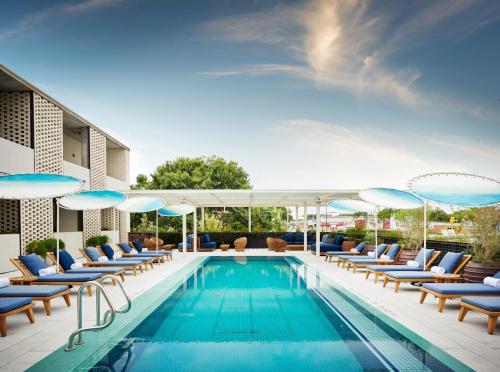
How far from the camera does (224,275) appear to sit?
1243cm

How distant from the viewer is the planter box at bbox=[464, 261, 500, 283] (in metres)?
8.23

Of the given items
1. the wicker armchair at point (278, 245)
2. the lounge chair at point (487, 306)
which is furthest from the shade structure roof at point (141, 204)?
the lounge chair at point (487, 306)

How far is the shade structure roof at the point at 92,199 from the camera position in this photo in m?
10.8

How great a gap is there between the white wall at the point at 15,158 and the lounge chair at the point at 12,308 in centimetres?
872

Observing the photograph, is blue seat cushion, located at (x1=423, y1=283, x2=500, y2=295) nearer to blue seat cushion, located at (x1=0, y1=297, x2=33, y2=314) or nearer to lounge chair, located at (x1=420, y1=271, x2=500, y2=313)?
lounge chair, located at (x1=420, y1=271, x2=500, y2=313)

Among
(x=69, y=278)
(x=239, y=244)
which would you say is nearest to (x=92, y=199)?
(x=69, y=278)

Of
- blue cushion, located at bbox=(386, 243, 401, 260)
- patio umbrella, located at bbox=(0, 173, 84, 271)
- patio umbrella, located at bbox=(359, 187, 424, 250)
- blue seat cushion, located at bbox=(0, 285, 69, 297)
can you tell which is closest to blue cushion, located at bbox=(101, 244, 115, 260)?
patio umbrella, located at bbox=(0, 173, 84, 271)

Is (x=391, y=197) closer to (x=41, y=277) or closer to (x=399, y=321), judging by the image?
(x=399, y=321)

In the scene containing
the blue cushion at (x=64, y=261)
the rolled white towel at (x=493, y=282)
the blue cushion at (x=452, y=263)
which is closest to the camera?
the rolled white towel at (x=493, y=282)

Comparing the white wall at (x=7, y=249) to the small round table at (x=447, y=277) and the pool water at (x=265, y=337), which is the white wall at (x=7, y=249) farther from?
the small round table at (x=447, y=277)

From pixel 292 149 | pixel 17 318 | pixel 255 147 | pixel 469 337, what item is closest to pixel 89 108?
pixel 255 147

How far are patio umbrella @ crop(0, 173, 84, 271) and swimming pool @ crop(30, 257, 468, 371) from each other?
2777 mm

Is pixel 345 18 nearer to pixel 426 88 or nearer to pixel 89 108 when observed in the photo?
pixel 426 88

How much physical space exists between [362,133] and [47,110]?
58.0 ft
